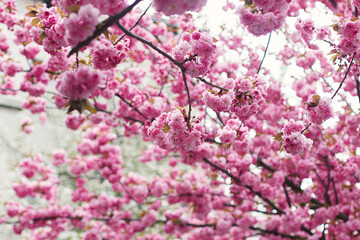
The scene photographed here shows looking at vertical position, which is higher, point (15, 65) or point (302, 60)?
point (302, 60)

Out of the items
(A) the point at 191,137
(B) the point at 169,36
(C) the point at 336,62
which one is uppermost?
(B) the point at 169,36

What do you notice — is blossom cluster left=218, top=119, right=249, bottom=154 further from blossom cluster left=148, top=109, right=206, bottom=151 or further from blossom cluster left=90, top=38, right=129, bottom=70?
blossom cluster left=90, top=38, right=129, bottom=70

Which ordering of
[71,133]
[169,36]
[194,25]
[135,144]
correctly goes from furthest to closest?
1. [135,144]
2. [71,133]
3. [169,36]
4. [194,25]

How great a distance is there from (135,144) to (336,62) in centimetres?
658

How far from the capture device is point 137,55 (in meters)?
5.35

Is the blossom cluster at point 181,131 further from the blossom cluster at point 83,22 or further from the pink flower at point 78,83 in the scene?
the blossom cluster at point 83,22

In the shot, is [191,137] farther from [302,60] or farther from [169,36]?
[169,36]

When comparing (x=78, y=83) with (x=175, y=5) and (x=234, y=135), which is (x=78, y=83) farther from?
(x=234, y=135)

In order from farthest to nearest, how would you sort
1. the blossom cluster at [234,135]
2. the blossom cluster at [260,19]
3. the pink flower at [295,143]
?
the blossom cluster at [234,135] → the pink flower at [295,143] → the blossom cluster at [260,19]

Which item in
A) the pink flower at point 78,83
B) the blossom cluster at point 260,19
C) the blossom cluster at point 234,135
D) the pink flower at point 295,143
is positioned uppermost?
the blossom cluster at point 260,19

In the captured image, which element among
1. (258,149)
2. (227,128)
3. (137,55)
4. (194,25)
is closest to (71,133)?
(137,55)

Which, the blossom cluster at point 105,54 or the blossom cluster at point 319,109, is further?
the blossom cluster at point 319,109

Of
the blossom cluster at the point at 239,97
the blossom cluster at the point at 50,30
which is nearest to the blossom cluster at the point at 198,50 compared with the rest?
the blossom cluster at the point at 239,97

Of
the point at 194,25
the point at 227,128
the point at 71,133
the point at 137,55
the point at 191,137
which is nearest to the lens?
the point at 191,137
